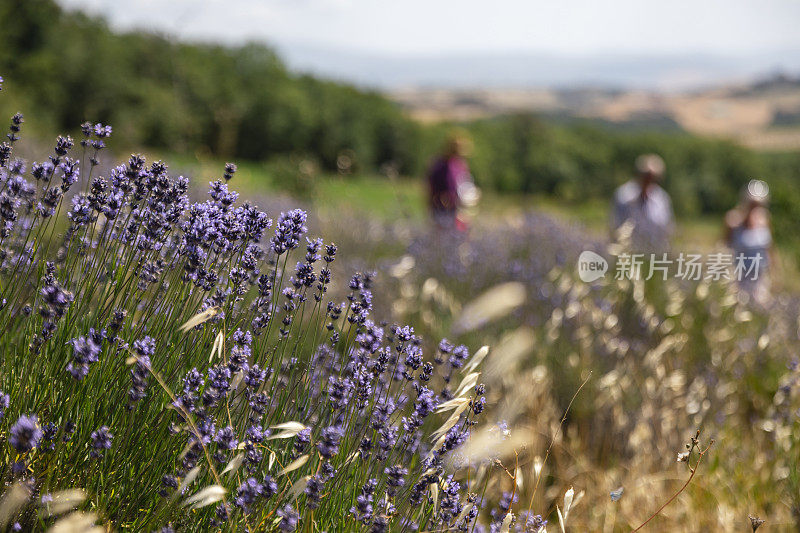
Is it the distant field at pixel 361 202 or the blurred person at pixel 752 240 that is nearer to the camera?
the blurred person at pixel 752 240

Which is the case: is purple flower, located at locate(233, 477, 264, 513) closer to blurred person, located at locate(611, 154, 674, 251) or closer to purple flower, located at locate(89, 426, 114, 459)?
purple flower, located at locate(89, 426, 114, 459)

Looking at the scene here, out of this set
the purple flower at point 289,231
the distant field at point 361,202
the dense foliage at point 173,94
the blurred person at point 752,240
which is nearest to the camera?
the purple flower at point 289,231

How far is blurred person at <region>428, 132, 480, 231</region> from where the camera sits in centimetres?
723

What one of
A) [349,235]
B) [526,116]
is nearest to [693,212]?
[526,116]

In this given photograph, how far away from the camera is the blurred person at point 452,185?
7.23 m

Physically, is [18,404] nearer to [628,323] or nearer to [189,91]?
[628,323]

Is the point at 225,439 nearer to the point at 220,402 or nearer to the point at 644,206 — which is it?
the point at 220,402

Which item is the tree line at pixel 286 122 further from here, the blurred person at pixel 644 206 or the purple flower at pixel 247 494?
the purple flower at pixel 247 494

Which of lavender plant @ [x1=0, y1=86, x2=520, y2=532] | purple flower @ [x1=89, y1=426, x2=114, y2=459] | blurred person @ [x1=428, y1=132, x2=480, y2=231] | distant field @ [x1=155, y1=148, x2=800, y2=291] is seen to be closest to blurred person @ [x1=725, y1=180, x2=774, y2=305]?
distant field @ [x1=155, y1=148, x2=800, y2=291]

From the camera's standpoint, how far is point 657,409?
3672mm

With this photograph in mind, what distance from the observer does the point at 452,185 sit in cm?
741

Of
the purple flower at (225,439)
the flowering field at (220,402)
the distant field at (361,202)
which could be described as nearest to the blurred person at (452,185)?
the distant field at (361,202)

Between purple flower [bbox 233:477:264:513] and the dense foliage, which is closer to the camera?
purple flower [bbox 233:477:264:513]

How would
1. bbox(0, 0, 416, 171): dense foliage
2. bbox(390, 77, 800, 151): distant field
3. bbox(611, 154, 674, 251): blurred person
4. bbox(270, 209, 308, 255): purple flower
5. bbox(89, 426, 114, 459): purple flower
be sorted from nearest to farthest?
bbox(89, 426, 114, 459): purple flower
bbox(270, 209, 308, 255): purple flower
bbox(611, 154, 674, 251): blurred person
bbox(0, 0, 416, 171): dense foliage
bbox(390, 77, 800, 151): distant field
